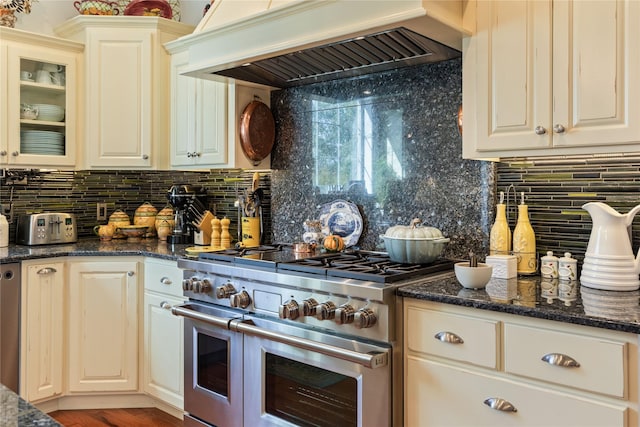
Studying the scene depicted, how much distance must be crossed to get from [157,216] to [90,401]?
1209 mm

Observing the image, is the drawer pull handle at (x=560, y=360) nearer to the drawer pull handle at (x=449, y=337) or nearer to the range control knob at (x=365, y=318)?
the drawer pull handle at (x=449, y=337)

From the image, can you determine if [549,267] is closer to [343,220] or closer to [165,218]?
[343,220]

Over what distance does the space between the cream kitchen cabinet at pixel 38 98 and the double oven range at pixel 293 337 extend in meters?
1.29

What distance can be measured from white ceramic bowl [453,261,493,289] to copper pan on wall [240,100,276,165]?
1.54m

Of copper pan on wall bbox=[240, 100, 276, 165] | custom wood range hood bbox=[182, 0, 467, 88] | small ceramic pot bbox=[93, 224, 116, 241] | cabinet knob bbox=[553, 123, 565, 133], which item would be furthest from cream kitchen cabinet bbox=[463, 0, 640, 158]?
small ceramic pot bbox=[93, 224, 116, 241]

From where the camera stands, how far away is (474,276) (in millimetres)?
1845

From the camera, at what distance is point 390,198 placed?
267cm

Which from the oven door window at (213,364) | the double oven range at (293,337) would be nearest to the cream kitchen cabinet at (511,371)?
the double oven range at (293,337)

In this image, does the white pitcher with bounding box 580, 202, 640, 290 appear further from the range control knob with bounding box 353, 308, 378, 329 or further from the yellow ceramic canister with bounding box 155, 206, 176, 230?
the yellow ceramic canister with bounding box 155, 206, 176, 230

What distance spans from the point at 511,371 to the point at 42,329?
2.41 metres

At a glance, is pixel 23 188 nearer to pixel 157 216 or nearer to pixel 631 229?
pixel 157 216

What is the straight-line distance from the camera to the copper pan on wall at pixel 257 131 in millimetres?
2985

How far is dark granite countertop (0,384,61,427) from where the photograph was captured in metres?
0.74

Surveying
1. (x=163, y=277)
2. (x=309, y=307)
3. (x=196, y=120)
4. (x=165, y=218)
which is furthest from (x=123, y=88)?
(x=309, y=307)
